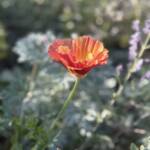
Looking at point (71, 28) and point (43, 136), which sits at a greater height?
point (43, 136)

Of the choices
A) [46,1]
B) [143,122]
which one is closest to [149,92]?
[143,122]

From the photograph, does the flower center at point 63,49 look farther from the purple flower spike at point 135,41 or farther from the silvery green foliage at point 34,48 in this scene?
the silvery green foliage at point 34,48

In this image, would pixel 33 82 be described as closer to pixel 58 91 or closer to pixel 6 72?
pixel 58 91

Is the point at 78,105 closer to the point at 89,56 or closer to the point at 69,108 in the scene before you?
the point at 69,108

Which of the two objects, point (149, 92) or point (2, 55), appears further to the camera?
point (2, 55)

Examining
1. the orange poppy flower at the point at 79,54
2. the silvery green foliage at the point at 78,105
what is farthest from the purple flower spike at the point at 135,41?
the orange poppy flower at the point at 79,54

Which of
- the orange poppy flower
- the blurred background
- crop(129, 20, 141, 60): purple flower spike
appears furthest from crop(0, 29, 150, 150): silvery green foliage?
the orange poppy flower
